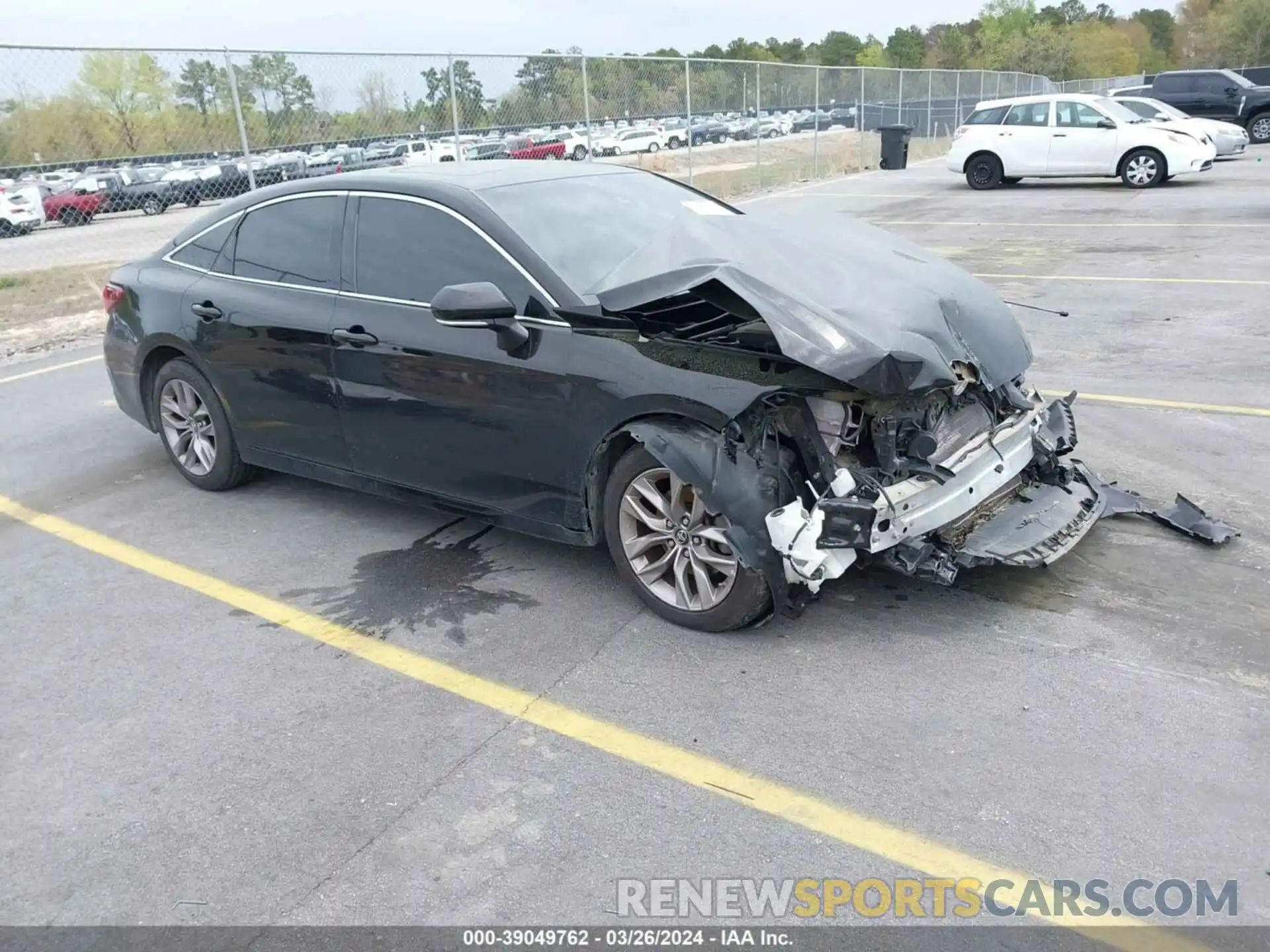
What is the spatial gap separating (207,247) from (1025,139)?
58.2 ft

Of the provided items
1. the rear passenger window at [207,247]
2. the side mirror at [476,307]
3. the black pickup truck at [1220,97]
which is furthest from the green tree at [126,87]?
the black pickup truck at [1220,97]

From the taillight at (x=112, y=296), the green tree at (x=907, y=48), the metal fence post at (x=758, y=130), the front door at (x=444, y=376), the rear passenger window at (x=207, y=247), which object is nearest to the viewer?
the front door at (x=444, y=376)

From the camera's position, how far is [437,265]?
4.35m

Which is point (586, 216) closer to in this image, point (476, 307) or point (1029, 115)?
point (476, 307)

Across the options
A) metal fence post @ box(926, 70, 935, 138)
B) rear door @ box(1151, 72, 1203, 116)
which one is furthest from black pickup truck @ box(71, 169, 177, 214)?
rear door @ box(1151, 72, 1203, 116)

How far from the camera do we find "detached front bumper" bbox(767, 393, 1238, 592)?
354 centimetres

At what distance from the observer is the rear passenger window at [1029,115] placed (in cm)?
1900

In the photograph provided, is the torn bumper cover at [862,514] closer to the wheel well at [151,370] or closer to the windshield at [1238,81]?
the wheel well at [151,370]

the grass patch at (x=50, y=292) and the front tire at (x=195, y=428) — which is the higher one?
the front tire at (x=195, y=428)

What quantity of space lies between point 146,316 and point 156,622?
2.07m

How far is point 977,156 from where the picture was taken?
19828mm

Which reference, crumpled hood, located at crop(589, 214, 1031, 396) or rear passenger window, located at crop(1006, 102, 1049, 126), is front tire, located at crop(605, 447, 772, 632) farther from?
rear passenger window, located at crop(1006, 102, 1049, 126)

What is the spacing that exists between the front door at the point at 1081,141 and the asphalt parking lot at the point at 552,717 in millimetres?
15328

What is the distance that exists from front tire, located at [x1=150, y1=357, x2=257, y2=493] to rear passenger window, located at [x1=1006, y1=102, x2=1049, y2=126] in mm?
17870
